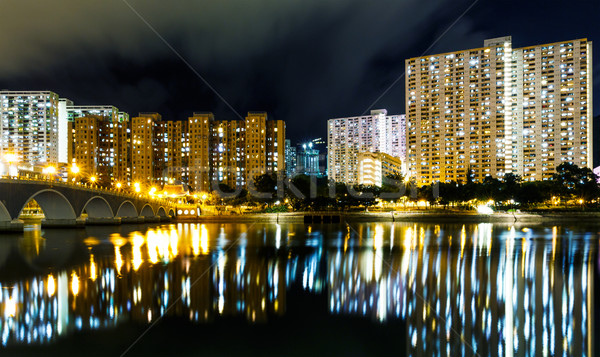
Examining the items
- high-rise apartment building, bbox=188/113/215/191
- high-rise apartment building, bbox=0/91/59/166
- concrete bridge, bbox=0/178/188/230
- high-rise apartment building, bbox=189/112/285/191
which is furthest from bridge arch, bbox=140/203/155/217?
high-rise apartment building, bbox=0/91/59/166

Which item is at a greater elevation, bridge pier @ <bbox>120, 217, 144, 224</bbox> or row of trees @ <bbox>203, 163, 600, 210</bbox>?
row of trees @ <bbox>203, 163, 600, 210</bbox>

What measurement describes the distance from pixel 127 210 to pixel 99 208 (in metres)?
7.07

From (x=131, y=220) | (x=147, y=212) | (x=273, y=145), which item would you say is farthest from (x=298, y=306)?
(x=273, y=145)

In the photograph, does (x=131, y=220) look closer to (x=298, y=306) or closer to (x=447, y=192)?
(x=298, y=306)

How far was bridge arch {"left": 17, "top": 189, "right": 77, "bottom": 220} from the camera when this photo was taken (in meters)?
41.7

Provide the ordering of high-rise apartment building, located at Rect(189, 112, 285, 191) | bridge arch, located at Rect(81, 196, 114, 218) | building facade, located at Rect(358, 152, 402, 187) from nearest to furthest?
bridge arch, located at Rect(81, 196, 114, 218) < high-rise apartment building, located at Rect(189, 112, 285, 191) < building facade, located at Rect(358, 152, 402, 187)

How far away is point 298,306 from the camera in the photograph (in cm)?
1225

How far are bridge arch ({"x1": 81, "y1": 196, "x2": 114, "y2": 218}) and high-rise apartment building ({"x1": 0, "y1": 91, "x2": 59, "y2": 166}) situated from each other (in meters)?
123

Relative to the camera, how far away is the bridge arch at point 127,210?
5834 centimetres

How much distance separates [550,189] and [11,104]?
179 meters

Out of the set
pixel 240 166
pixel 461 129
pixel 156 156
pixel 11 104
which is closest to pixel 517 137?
pixel 461 129

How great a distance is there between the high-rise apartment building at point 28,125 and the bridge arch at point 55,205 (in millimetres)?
129167

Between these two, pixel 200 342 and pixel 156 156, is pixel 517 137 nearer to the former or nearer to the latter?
pixel 156 156

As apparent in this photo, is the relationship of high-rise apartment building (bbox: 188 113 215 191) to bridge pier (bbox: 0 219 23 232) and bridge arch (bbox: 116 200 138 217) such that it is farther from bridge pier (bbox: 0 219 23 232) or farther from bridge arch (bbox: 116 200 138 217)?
bridge pier (bbox: 0 219 23 232)
